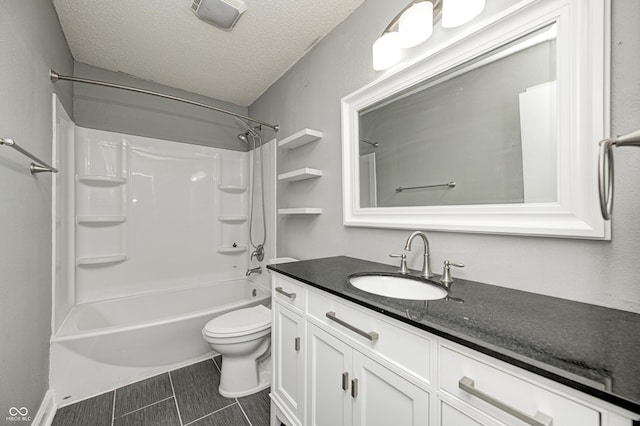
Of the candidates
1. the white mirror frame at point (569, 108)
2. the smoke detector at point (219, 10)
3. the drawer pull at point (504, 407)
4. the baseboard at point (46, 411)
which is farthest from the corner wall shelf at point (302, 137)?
the baseboard at point (46, 411)

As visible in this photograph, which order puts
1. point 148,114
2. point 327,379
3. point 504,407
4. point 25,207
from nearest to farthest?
point 504,407
point 327,379
point 25,207
point 148,114

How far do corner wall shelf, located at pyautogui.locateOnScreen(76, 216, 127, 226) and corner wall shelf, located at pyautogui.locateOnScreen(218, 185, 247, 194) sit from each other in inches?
36.2

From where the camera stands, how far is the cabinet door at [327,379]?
938 millimetres

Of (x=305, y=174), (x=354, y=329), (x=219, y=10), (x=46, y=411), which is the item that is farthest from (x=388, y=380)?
(x=219, y=10)

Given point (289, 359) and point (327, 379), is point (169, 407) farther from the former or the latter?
point (327, 379)

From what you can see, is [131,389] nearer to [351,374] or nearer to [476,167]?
[351,374]

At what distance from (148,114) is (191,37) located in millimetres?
1038

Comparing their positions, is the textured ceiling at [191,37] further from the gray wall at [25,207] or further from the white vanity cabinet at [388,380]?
the white vanity cabinet at [388,380]

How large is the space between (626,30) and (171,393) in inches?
106

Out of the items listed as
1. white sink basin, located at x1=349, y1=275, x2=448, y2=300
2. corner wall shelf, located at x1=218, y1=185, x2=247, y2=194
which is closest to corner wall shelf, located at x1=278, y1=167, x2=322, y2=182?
white sink basin, located at x1=349, y1=275, x2=448, y2=300

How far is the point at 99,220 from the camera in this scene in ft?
7.11

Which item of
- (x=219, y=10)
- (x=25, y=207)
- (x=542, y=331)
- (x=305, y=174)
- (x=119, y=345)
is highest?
(x=219, y=10)

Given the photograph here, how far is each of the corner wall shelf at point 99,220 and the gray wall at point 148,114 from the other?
0.79m

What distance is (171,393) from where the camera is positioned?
166 centimetres
